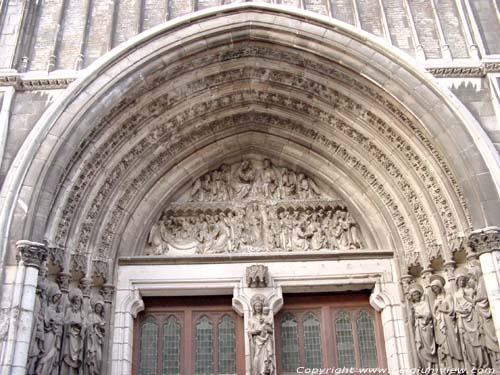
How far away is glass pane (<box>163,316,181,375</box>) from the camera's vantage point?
367 inches

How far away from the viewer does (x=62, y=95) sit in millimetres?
9000

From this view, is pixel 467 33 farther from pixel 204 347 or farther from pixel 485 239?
pixel 204 347

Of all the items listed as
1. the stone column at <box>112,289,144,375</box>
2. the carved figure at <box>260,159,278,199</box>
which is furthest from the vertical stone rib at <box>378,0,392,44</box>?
the stone column at <box>112,289,144,375</box>

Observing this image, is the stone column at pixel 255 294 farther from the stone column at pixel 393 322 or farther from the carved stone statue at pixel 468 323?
the carved stone statue at pixel 468 323

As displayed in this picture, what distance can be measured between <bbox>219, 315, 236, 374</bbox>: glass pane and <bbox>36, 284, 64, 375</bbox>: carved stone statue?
2.37 metres

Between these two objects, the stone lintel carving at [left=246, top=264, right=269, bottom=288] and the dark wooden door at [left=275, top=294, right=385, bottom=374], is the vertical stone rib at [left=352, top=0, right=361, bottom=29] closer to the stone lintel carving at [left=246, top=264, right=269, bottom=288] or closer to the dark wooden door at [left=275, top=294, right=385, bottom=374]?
the stone lintel carving at [left=246, top=264, right=269, bottom=288]

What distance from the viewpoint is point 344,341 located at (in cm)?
952

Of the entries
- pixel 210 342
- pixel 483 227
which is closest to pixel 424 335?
pixel 483 227

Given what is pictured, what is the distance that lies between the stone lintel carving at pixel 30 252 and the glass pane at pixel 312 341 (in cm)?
395

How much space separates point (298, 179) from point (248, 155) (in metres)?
0.95

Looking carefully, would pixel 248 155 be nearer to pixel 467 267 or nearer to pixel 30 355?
pixel 467 267

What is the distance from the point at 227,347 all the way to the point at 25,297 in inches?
122

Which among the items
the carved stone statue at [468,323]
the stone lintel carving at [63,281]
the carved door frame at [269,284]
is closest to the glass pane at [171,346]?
the carved door frame at [269,284]

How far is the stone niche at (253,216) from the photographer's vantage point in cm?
1002
